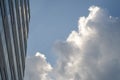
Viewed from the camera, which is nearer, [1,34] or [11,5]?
[1,34]

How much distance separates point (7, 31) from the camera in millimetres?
41156

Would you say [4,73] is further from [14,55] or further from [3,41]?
[14,55]

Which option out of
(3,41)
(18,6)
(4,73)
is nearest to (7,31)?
(3,41)

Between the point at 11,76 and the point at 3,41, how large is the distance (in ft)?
26.1

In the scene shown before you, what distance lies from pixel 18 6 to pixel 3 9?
10318 mm

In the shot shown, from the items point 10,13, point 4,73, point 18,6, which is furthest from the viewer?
point 18,6

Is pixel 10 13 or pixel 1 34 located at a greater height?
pixel 10 13

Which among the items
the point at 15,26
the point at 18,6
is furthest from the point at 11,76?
the point at 18,6

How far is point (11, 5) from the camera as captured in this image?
43.7 metres

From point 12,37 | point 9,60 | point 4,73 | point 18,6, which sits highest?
point 18,6

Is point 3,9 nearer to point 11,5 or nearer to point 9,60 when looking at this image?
point 11,5

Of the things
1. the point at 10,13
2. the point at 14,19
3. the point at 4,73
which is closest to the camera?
the point at 4,73

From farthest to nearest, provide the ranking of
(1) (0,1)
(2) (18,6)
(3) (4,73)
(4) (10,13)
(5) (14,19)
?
(2) (18,6) < (5) (14,19) < (4) (10,13) < (3) (4,73) < (1) (0,1)

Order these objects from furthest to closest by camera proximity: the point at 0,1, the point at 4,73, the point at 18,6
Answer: the point at 18,6, the point at 4,73, the point at 0,1
